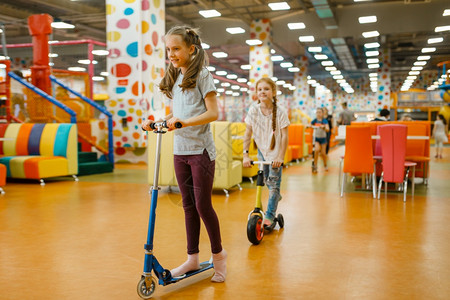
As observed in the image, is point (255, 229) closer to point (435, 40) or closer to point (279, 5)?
point (279, 5)

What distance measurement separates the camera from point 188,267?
2441 millimetres

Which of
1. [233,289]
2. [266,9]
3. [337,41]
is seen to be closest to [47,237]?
[233,289]

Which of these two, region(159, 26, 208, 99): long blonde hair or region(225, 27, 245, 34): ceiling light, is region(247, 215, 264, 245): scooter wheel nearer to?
region(159, 26, 208, 99): long blonde hair

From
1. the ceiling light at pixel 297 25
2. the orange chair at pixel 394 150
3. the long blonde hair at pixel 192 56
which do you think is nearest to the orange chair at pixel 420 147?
the orange chair at pixel 394 150

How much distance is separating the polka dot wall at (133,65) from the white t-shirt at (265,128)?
18.2 ft

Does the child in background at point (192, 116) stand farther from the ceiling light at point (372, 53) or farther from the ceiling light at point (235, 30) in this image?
the ceiling light at point (372, 53)

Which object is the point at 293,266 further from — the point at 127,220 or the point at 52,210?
the point at 52,210

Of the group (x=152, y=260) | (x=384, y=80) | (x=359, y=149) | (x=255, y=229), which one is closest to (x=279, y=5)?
(x=359, y=149)

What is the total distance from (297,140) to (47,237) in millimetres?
8599

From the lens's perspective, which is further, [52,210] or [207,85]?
[52,210]

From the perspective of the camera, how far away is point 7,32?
15.8 meters

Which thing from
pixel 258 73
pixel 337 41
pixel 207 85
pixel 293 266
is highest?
pixel 337 41

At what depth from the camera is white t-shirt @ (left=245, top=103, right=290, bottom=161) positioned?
344 centimetres

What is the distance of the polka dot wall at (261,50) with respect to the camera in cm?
1375
